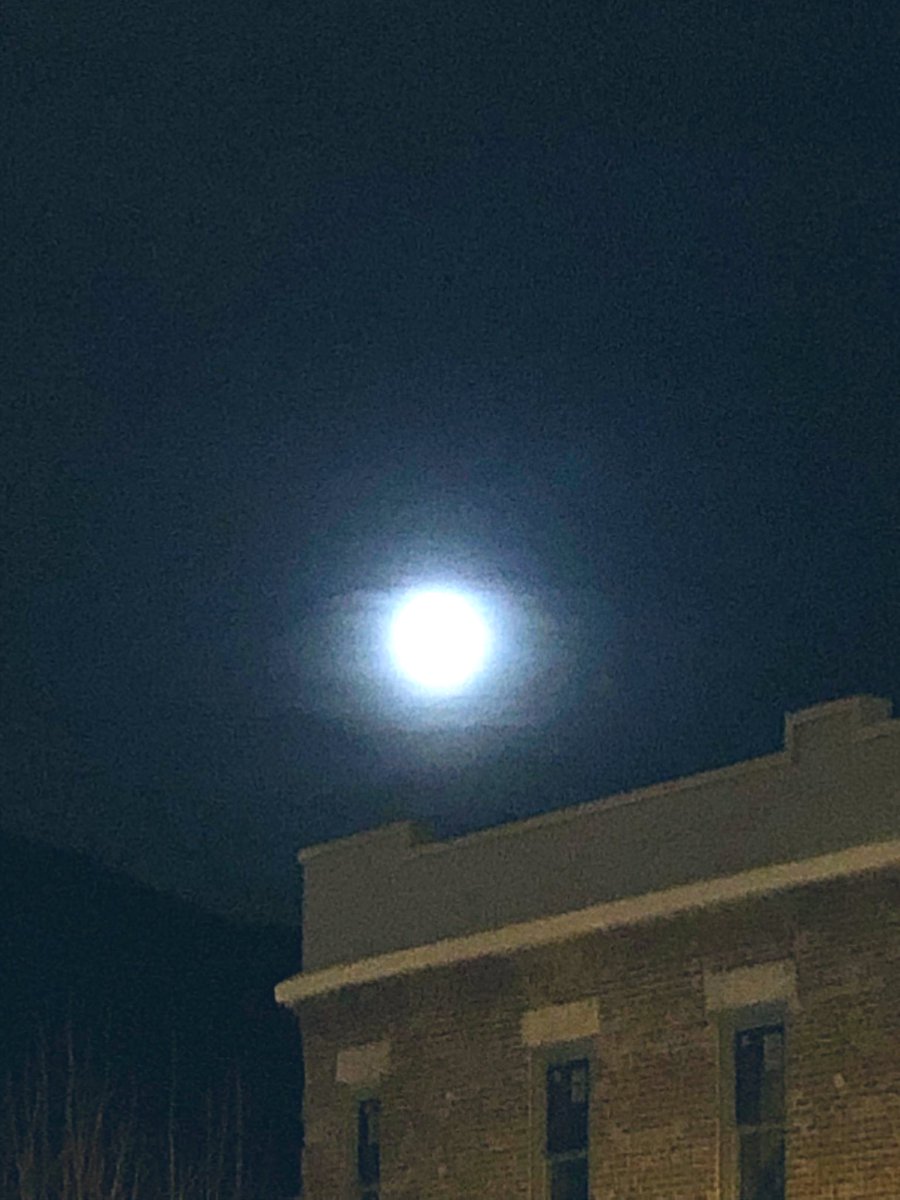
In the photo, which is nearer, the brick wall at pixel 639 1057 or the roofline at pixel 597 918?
the brick wall at pixel 639 1057

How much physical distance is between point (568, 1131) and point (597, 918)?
1.92 m

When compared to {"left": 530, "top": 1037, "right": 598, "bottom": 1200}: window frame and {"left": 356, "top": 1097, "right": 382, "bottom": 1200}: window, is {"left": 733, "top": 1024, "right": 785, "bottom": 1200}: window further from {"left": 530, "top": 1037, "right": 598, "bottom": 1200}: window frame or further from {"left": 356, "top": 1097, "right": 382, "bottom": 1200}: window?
{"left": 356, "top": 1097, "right": 382, "bottom": 1200}: window

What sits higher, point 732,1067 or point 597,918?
point 597,918

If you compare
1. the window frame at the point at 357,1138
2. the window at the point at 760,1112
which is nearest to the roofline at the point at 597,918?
the window frame at the point at 357,1138

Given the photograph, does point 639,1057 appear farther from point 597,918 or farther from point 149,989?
point 149,989

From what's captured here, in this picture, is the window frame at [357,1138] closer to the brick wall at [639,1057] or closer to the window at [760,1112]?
the brick wall at [639,1057]

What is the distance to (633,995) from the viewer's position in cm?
2550

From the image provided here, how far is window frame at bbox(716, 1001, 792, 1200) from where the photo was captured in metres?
24.1

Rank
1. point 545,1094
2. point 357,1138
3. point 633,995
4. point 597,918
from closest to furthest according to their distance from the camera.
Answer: point 633,995, point 597,918, point 545,1094, point 357,1138

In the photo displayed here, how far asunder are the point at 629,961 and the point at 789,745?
2.50 meters

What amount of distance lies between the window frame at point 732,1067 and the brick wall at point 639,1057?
0.07 meters

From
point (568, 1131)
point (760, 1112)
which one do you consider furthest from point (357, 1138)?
point (760, 1112)

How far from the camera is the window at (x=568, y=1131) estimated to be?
25.9 m

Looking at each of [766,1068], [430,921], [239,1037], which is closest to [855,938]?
[766,1068]
